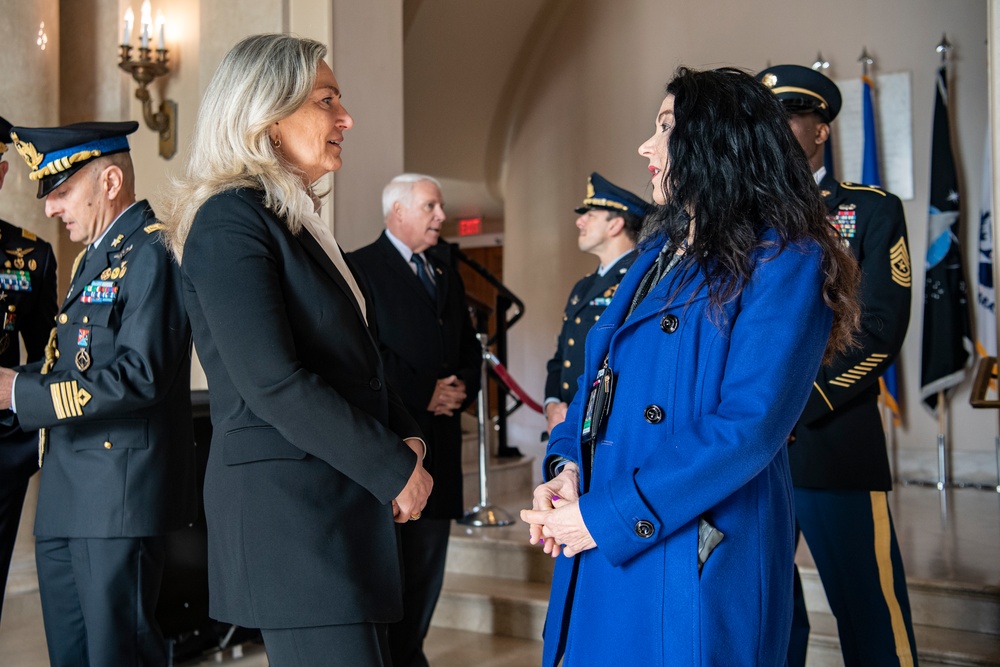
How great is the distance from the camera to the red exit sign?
10219mm

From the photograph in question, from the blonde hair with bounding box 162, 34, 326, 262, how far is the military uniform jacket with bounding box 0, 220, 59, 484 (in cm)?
110

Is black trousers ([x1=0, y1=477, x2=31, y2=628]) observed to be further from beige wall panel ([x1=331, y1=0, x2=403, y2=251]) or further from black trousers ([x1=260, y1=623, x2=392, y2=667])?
beige wall panel ([x1=331, y1=0, x2=403, y2=251])

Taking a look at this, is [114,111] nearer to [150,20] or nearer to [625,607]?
[150,20]

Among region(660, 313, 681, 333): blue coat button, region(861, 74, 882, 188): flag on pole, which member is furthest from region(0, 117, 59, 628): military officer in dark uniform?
region(861, 74, 882, 188): flag on pole

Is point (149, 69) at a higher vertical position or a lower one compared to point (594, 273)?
higher

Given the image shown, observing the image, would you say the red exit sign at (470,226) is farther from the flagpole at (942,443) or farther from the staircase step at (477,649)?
the staircase step at (477,649)

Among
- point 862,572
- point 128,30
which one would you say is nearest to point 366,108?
point 128,30

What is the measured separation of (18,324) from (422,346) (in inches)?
51.0

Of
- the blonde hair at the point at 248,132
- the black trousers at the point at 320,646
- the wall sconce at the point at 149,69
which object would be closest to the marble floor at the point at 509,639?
the wall sconce at the point at 149,69

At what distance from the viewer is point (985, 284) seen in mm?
5594

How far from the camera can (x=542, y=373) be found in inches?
296

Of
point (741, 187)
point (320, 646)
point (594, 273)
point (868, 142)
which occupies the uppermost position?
point (868, 142)

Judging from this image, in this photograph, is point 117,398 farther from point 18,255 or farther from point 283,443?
point 18,255

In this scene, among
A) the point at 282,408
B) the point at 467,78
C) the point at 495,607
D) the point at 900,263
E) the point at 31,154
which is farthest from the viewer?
the point at 467,78
